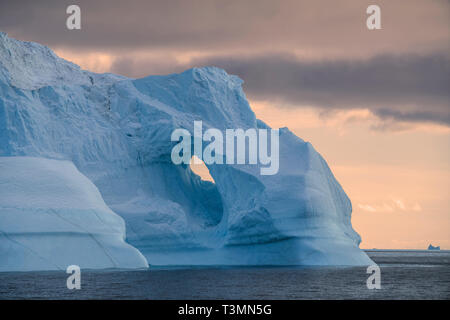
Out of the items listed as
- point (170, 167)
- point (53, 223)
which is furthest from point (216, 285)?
point (170, 167)

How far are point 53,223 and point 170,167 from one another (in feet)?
36.9

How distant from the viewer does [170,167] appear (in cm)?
3819

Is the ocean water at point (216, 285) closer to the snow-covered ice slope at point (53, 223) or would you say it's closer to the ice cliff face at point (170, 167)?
the snow-covered ice slope at point (53, 223)

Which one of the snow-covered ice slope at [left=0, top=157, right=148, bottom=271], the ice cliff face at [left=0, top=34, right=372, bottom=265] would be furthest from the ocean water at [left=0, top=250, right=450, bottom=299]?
the ice cliff face at [left=0, top=34, right=372, bottom=265]

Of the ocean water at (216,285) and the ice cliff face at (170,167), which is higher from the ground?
the ice cliff face at (170,167)

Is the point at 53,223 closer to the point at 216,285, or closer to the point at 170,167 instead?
the point at 216,285

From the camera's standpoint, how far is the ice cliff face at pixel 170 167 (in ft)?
112

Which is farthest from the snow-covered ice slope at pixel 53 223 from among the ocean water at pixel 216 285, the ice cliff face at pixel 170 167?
the ice cliff face at pixel 170 167

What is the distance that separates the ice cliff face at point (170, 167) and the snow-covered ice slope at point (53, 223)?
465 cm

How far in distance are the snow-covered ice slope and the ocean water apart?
0.61 m

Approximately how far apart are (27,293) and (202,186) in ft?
64.9

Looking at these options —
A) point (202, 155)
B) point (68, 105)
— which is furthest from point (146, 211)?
point (68, 105)
